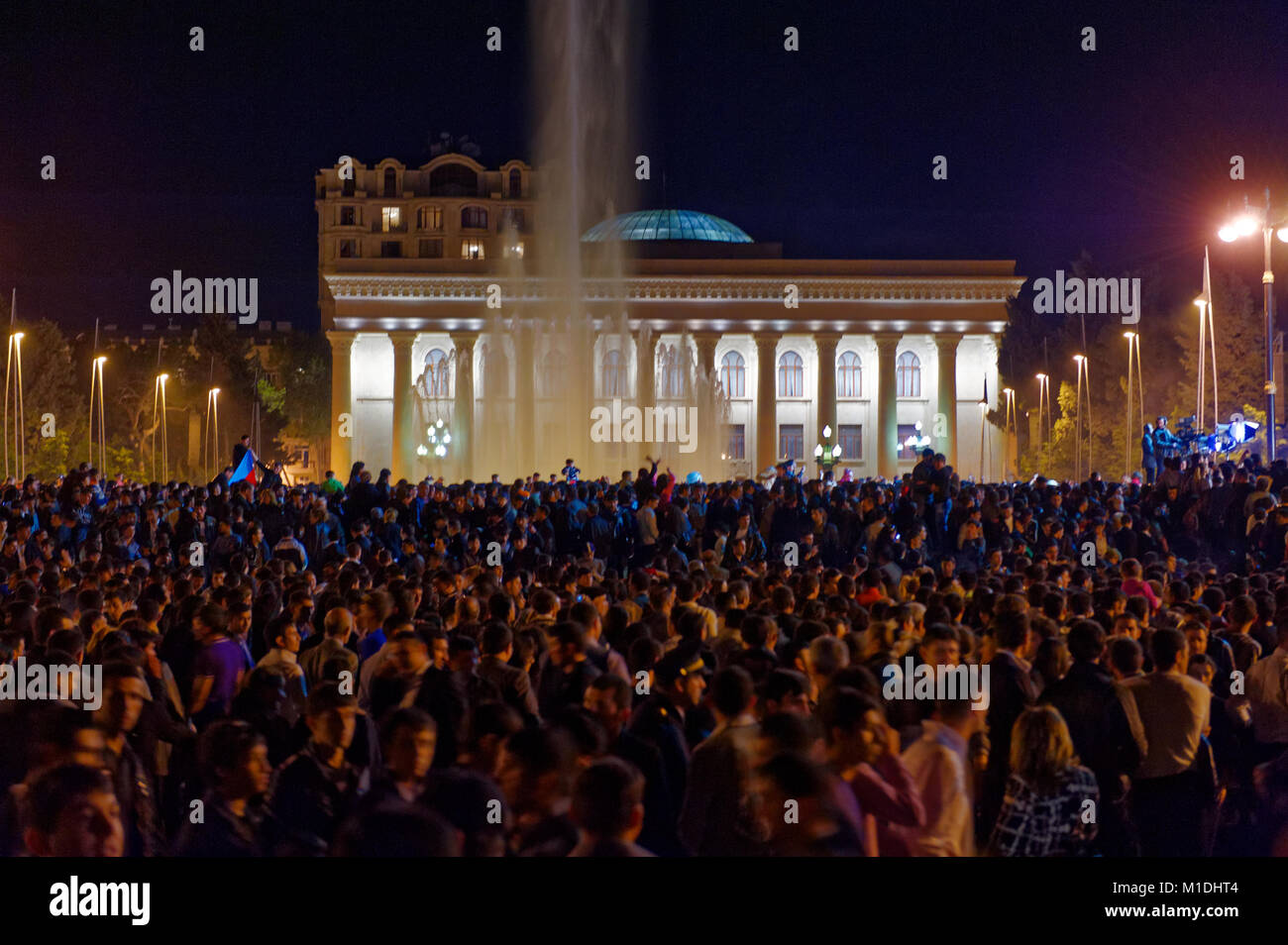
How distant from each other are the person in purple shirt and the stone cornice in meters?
63.0

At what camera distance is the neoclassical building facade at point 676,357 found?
2665 inches

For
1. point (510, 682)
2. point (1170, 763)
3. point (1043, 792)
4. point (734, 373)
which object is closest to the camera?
point (1043, 792)

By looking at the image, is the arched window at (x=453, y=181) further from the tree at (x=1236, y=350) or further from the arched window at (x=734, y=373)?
the tree at (x=1236, y=350)

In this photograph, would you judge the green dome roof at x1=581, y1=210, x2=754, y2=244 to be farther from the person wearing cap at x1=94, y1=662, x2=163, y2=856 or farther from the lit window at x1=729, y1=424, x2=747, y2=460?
the person wearing cap at x1=94, y1=662, x2=163, y2=856

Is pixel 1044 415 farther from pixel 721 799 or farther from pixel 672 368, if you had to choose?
pixel 721 799

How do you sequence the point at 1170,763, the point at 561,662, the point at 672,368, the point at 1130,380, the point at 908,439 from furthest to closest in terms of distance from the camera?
the point at 908,439
the point at 672,368
the point at 1130,380
the point at 561,662
the point at 1170,763

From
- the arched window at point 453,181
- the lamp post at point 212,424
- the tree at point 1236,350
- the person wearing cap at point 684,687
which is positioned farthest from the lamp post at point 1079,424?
the arched window at point 453,181

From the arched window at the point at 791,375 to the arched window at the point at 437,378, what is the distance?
54.3 ft

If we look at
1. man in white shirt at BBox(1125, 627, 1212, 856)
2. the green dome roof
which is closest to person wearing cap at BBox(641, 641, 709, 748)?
man in white shirt at BBox(1125, 627, 1212, 856)

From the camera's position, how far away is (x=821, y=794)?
19.2 ft

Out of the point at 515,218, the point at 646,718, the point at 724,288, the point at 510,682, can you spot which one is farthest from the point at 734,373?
the point at 646,718

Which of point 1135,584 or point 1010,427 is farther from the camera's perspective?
point 1010,427

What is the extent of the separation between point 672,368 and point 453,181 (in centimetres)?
3873

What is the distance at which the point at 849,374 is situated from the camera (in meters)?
79.8
